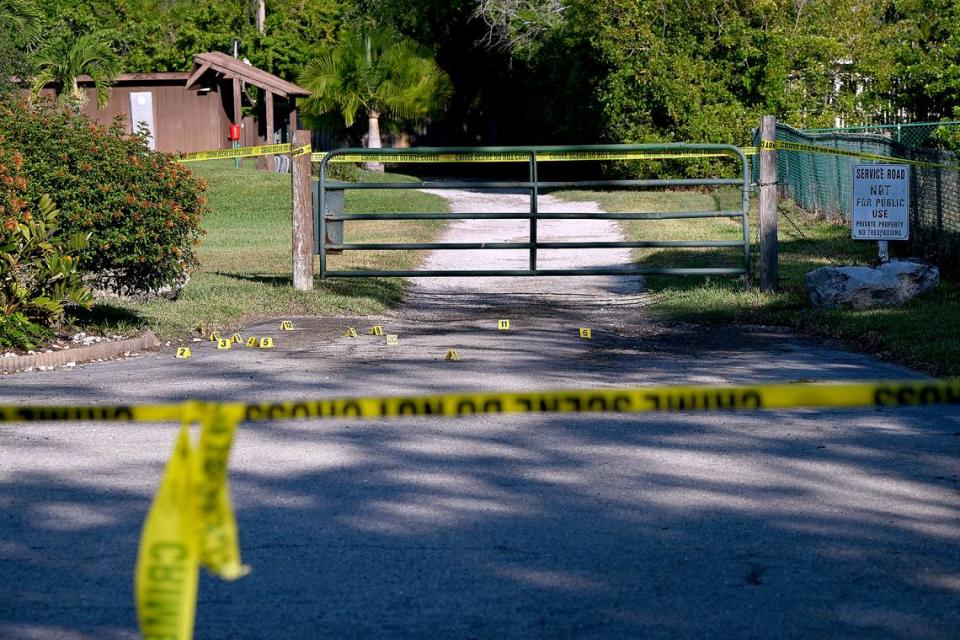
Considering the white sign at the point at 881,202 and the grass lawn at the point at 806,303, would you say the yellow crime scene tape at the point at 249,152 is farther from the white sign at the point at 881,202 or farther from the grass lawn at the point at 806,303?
the white sign at the point at 881,202

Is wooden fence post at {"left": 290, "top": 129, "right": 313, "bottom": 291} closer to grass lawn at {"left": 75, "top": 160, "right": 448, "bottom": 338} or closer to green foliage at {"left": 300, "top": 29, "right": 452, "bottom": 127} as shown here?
grass lawn at {"left": 75, "top": 160, "right": 448, "bottom": 338}

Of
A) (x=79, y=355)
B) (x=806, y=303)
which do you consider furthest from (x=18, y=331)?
(x=806, y=303)

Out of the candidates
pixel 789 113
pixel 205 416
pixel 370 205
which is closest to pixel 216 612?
pixel 205 416

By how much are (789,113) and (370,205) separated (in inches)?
400

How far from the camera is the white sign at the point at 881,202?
13.3 m

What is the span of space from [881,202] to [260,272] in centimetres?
719

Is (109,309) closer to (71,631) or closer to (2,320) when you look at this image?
(2,320)

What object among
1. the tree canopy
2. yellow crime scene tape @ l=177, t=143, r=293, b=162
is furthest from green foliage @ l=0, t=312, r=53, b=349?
the tree canopy

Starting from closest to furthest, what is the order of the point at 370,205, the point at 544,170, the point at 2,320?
the point at 2,320 < the point at 370,205 < the point at 544,170

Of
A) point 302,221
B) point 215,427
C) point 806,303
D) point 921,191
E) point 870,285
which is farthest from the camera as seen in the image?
point 921,191

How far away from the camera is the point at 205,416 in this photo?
3055 mm

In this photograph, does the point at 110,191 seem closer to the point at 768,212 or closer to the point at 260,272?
the point at 260,272

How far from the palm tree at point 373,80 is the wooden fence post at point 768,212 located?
28134mm

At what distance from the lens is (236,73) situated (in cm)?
3816
